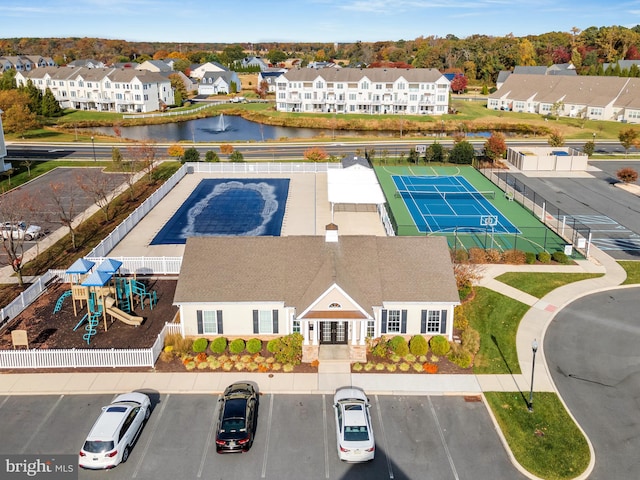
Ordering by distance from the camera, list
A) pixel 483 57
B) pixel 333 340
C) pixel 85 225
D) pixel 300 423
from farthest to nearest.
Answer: pixel 483 57, pixel 85 225, pixel 333 340, pixel 300 423

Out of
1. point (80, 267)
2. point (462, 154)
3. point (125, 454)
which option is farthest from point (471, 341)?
point (462, 154)

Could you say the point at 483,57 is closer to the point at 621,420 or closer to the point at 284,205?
the point at 284,205

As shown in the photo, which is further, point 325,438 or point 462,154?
point 462,154

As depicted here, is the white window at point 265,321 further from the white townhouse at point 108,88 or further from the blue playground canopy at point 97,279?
the white townhouse at point 108,88

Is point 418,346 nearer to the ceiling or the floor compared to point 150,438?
nearer to the ceiling

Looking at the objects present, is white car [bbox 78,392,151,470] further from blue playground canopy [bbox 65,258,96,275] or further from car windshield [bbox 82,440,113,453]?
blue playground canopy [bbox 65,258,96,275]

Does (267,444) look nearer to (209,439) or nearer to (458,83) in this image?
(209,439)

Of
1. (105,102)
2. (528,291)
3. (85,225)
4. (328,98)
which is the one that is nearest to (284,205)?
(85,225)
